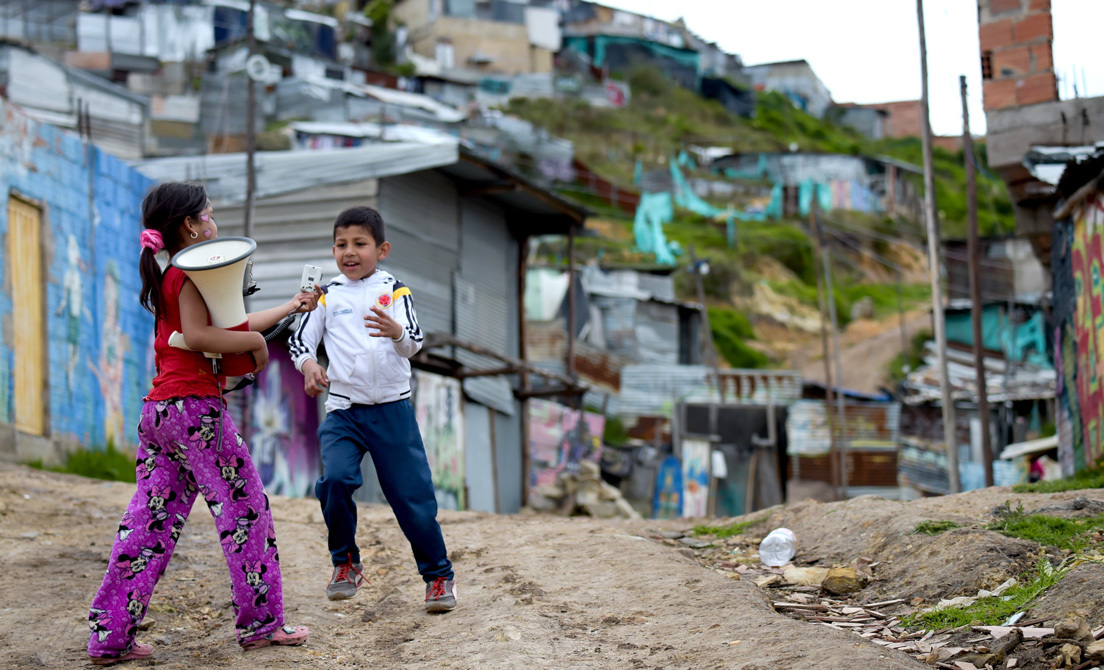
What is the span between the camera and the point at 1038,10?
14.1 meters

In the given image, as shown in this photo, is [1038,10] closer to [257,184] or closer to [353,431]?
[257,184]

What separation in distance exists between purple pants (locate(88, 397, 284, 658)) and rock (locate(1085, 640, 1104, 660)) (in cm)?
296

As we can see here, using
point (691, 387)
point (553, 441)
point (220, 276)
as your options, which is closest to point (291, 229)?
point (553, 441)

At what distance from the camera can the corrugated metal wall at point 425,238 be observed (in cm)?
1571

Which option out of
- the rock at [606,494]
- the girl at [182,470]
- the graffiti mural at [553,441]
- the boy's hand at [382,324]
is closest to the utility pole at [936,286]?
the rock at [606,494]

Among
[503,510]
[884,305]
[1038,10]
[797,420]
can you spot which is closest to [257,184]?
[503,510]

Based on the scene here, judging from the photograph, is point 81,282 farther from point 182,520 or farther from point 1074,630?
point 1074,630

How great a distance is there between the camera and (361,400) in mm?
4855

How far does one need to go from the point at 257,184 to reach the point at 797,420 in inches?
732

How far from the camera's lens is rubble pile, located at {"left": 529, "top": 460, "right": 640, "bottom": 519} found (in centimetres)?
1820

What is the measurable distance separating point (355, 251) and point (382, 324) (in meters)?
0.42

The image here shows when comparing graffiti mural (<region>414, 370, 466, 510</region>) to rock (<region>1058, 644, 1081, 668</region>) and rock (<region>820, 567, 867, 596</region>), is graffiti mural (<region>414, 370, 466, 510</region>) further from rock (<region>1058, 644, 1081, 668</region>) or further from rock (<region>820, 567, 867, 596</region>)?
rock (<region>1058, 644, 1081, 668</region>)

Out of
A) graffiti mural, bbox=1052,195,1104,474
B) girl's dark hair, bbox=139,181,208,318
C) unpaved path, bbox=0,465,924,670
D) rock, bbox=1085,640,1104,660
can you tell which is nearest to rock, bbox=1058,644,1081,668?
rock, bbox=1085,640,1104,660

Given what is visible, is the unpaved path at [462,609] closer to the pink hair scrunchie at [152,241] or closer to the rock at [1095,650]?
the rock at [1095,650]
